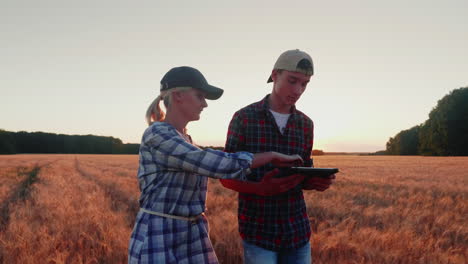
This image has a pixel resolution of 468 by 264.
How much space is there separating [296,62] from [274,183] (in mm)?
748

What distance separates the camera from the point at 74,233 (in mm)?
4055

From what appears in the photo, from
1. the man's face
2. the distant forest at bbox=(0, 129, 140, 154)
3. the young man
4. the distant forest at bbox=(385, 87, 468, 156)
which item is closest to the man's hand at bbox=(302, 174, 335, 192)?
the young man

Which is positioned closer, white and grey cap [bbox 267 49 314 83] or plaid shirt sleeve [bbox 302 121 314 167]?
white and grey cap [bbox 267 49 314 83]

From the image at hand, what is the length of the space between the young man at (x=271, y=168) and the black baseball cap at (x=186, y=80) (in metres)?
0.46

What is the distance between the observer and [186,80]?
163 cm

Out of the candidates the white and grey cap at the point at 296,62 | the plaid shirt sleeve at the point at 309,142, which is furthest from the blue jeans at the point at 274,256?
the white and grey cap at the point at 296,62

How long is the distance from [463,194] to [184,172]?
929 cm

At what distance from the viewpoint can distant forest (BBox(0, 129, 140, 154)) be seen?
81125mm

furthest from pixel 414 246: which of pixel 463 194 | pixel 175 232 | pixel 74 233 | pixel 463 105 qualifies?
pixel 463 105

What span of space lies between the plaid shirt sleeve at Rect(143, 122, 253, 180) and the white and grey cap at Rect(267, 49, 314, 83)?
2.57ft

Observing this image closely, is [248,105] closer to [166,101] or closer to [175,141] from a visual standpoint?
[166,101]

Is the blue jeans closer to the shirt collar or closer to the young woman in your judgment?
the young woman

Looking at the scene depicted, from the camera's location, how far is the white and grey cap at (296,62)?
1.97 metres

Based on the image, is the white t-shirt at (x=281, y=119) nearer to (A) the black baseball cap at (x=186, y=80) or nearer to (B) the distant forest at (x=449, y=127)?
(A) the black baseball cap at (x=186, y=80)
